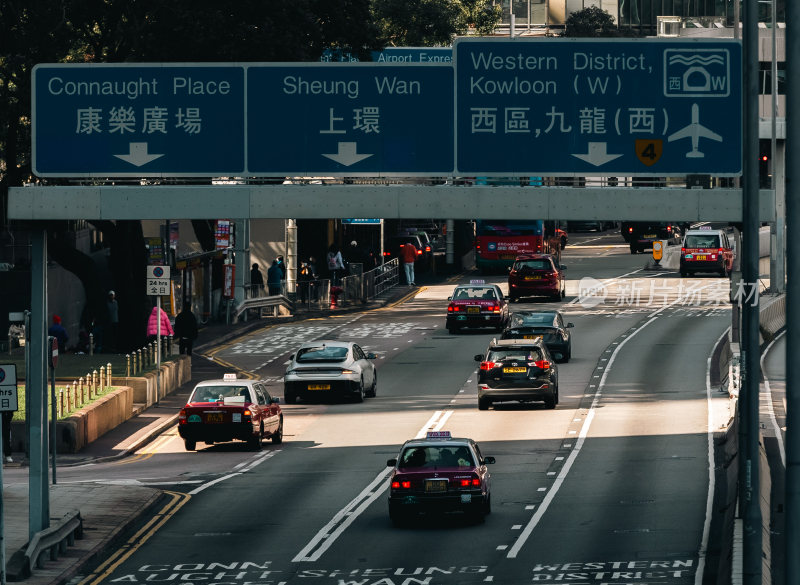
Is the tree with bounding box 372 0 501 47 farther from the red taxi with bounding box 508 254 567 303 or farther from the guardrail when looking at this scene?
the guardrail

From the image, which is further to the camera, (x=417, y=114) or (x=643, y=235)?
(x=643, y=235)

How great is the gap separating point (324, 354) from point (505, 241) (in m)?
37.3

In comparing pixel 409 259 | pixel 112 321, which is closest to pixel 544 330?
pixel 112 321

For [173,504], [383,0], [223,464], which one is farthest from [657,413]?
[383,0]

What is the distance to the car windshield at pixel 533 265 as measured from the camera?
65.2 metres

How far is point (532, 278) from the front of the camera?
6525 cm

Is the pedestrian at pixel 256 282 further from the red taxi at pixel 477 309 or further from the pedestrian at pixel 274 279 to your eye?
the red taxi at pixel 477 309

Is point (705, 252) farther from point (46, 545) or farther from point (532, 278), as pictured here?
point (46, 545)

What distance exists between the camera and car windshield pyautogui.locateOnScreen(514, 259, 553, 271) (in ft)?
214

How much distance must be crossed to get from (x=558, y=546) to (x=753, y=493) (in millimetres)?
4944

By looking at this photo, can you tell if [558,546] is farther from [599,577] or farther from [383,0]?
[383,0]

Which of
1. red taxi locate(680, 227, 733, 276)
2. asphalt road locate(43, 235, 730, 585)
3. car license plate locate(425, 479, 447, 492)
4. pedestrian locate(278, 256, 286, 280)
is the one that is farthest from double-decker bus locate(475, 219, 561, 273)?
car license plate locate(425, 479, 447, 492)

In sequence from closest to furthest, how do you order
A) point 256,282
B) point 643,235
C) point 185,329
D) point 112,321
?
point 185,329 < point 112,321 < point 256,282 < point 643,235

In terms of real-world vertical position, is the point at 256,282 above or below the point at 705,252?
below
